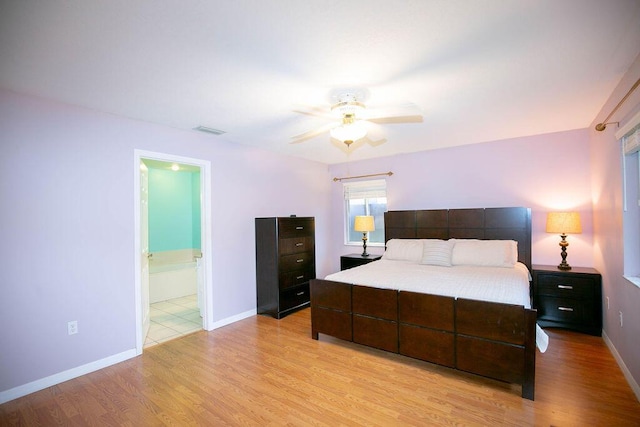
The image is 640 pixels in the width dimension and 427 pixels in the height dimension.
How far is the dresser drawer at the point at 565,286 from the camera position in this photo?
10.4ft

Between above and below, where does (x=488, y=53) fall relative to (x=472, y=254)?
above

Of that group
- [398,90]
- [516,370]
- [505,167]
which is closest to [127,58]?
[398,90]

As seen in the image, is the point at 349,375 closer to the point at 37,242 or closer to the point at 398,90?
the point at 398,90

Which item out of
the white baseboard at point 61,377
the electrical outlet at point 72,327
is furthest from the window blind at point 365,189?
the electrical outlet at point 72,327

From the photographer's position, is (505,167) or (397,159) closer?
(505,167)

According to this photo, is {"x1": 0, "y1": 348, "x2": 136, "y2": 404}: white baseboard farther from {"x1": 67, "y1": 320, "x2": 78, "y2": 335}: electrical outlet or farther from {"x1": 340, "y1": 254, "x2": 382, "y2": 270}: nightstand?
{"x1": 340, "y1": 254, "x2": 382, "y2": 270}: nightstand

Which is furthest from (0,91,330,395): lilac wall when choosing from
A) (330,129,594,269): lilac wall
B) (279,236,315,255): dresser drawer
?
(330,129,594,269): lilac wall

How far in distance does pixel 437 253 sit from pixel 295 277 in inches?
77.5

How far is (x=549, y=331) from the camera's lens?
333 centimetres

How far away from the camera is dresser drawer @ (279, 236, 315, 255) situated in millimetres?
4102

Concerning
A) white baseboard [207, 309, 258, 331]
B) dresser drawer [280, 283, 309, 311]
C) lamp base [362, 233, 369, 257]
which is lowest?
white baseboard [207, 309, 258, 331]

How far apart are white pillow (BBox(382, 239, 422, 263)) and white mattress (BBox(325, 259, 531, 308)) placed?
31 centimetres

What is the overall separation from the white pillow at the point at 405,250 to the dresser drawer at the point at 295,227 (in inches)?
48.1

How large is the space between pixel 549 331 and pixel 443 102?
9.37 feet
